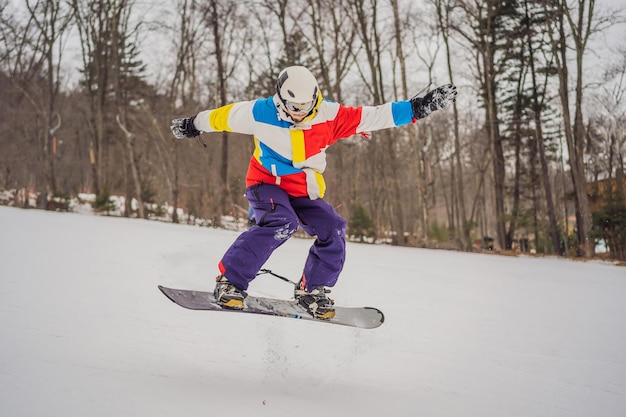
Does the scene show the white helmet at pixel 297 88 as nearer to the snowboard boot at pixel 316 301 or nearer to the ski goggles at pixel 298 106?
the ski goggles at pixel 298 106

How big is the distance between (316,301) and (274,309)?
14.1 inches

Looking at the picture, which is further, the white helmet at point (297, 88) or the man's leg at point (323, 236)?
the man's leg at point (323, 236)

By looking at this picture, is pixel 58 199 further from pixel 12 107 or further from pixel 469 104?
pixel 469 104

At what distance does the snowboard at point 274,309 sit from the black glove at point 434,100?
1.61m

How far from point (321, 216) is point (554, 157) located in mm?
25158

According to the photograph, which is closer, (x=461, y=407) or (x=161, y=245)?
(x=461, y=407)

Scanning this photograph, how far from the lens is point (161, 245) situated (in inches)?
318

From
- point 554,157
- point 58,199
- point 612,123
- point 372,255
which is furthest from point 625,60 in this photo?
point 58,199

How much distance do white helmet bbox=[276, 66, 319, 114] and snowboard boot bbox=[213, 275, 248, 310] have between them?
4.61 feet

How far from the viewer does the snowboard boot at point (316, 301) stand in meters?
3.69

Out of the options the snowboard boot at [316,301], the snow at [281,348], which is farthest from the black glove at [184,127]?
the snow at [281,348]

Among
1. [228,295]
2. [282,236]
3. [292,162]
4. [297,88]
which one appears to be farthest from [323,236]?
[297,88]

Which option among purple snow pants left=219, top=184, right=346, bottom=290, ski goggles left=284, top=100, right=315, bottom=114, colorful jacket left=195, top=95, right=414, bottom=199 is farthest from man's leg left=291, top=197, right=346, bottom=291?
ski goggles left=284, top=100, right=315, bottom=114

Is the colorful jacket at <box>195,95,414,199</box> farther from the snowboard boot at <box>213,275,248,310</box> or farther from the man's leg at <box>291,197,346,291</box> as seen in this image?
the snowboard boot at <box>213,275,248,310</box>
